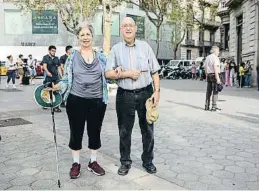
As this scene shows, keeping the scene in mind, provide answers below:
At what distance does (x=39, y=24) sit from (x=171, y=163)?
123 feet

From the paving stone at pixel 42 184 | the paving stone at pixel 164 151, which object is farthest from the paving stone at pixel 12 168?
the paving stone at pixel 164 151

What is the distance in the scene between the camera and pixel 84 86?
438 centimetres

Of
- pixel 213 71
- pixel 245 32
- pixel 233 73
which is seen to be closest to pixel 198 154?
pixel 213 71

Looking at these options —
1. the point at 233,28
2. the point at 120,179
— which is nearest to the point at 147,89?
the point at 120,179

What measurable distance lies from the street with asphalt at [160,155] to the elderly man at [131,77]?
41 centimetres

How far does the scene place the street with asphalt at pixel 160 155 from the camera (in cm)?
429

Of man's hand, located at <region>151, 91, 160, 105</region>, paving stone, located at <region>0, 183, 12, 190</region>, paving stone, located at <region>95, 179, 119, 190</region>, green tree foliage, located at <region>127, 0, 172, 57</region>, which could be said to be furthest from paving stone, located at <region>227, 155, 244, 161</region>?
green tree foliage, located at <region>127, 0, 172, 57</region>

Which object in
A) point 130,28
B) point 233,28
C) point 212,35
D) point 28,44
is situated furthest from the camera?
point 212,35

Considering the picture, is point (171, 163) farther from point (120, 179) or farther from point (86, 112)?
point (86, 112)

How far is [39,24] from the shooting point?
40.2 m

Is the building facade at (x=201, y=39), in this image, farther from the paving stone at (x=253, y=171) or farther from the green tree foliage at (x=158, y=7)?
the paving stone at (x=253, y=171)

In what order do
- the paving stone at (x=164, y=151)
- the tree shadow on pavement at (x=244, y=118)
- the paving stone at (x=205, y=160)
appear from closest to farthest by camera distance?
the paving stone at (x=205, y=160) → the paving stone at (x=164, y=151) → the tree shadow on pavement at (x=244, y=118)

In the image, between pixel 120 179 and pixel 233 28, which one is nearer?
pixel 120 179

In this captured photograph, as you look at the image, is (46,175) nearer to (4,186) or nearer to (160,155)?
(4,186)
